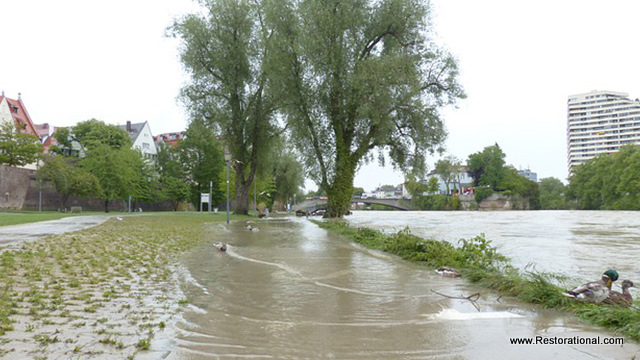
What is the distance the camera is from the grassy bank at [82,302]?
3.49m

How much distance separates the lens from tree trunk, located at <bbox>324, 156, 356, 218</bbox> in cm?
2734

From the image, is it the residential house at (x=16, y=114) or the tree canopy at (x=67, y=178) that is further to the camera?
the residential house at (x=16, y=114)

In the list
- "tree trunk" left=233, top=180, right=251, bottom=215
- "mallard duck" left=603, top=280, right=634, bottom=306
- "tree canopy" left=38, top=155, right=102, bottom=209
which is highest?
"tree canopy" left=38, top=155, right=102, bottom=209

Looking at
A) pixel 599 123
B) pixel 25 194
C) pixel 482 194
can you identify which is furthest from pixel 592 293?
pixel 599 123

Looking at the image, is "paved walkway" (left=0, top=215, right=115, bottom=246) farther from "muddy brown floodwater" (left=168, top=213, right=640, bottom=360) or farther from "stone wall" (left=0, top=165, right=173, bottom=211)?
"stone wall" (left=0, top=165, right=173, bottom=211)

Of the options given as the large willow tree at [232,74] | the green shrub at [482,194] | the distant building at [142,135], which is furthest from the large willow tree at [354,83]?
the green shrub at [482,194]

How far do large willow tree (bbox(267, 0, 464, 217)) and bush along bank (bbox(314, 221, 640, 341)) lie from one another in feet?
43.2

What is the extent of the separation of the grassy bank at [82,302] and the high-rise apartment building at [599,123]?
574ft

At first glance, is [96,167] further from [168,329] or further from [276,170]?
[168,329]

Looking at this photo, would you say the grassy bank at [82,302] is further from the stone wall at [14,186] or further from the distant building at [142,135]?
the distant building at [142,135]

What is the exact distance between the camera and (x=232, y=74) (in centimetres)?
3319

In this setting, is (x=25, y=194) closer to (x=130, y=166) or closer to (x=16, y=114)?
(x=130, y=166)

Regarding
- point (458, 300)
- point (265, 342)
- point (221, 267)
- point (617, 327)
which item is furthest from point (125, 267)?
point (617, 327)

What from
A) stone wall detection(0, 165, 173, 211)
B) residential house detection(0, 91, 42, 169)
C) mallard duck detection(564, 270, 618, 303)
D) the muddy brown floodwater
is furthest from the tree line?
mallard duck detection(564, 270, 618, 303)
